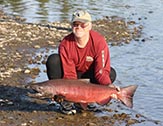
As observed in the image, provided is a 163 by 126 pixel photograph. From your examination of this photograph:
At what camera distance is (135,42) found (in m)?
13.2

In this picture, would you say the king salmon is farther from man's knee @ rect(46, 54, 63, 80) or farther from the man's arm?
man's knee @ rect(46, 54, 63, 80)

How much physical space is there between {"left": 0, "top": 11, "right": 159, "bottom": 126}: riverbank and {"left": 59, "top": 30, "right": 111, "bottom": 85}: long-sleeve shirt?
596 mm

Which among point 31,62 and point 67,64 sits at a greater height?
point 67,64

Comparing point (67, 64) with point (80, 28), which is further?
point (67, 64)

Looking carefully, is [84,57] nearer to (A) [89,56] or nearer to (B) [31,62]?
(A) [89,56]

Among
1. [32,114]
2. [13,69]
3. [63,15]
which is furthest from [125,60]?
[63,15]

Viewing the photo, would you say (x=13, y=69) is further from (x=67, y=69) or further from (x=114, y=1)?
(x=114, y=1)

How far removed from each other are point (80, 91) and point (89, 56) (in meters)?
0.66

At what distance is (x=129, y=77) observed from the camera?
30.9 ft

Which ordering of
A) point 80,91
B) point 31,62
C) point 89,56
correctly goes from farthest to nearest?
point 31,62 < point 89,56 < point 80,91

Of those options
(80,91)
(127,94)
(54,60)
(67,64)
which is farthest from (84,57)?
(127,94)

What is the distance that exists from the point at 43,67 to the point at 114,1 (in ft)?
44.4

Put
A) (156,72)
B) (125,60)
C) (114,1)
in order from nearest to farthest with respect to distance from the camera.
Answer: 1. (156,72)
2. (125,60)
3. (114,1)

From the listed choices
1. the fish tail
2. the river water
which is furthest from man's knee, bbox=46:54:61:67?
the river water
